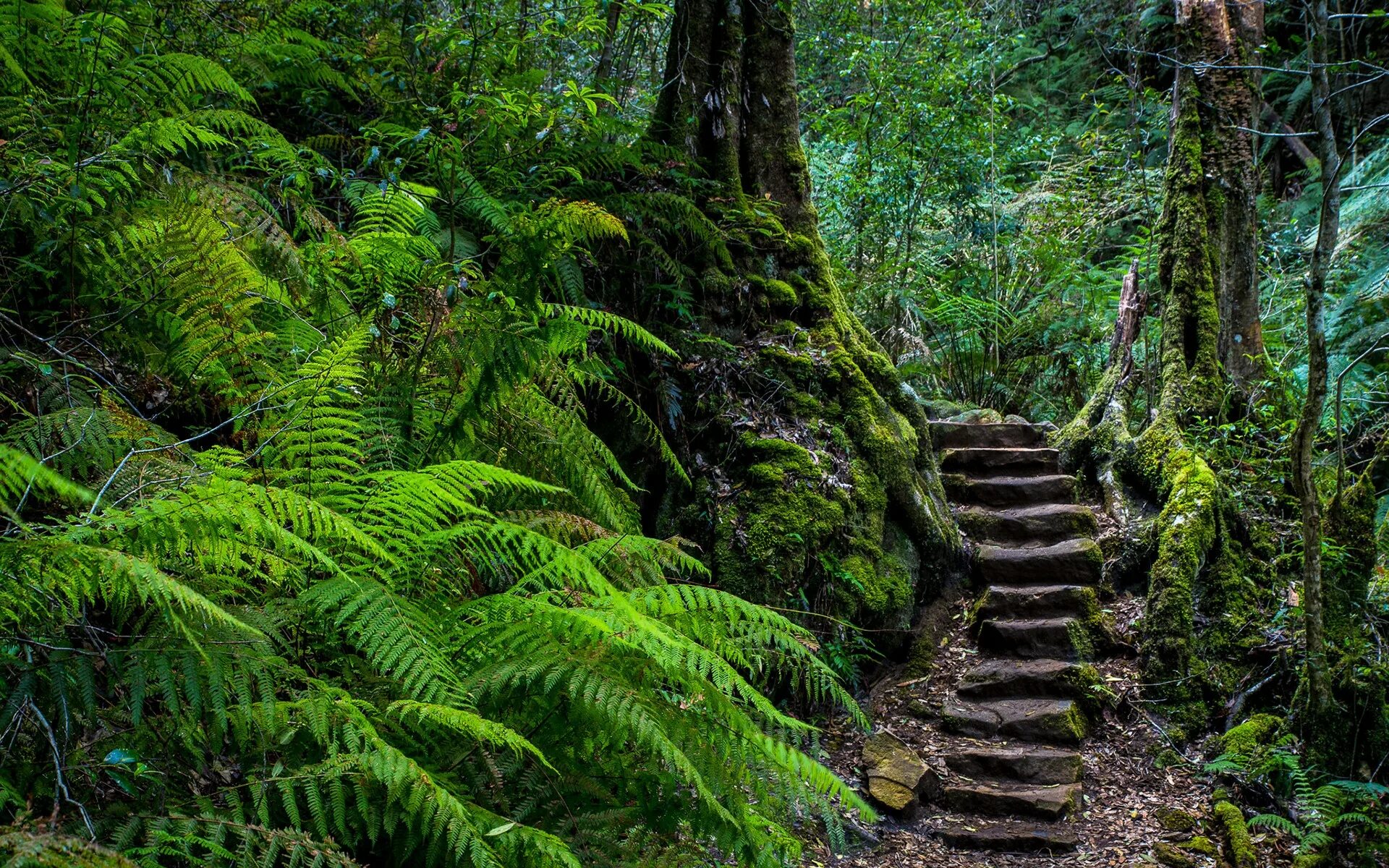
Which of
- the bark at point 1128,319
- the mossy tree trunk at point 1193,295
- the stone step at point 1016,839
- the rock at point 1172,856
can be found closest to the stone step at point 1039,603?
the mossy tree trunk at point 1193,295

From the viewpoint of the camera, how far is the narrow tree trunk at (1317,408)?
403 centimetres

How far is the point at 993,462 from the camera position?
725 centimetres

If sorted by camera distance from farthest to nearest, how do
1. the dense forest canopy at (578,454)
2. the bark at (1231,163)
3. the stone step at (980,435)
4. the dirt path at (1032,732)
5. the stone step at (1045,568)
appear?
the stone step at (980,435) < the bark at (1231,163) < the stone step at (1045,568) < the dirt path at (1032,732) < the dense forest canopy at (578,454)

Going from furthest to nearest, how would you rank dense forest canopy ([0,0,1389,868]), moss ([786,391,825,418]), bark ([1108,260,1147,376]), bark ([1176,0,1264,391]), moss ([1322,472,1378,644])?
bark ([1108,260,1147,376]) → bark ([1176,0,1264,391]) → moss ([786,391,825,418]) → moss ([1322,472,1378,644]) → dense forest canopy ([0,0,1389,868])

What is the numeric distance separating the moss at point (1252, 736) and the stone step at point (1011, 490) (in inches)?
97.8

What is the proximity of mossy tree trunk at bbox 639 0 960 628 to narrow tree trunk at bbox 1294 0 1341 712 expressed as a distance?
2029mm

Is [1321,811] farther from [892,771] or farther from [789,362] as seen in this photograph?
[789,362]

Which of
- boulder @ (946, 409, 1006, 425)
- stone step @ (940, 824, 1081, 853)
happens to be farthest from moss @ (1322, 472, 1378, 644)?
boulder @ (946, 409, 1006, 425)

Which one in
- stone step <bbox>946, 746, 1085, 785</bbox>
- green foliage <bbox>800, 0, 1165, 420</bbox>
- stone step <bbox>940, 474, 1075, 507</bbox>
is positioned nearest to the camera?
stone step <bbox>946, 746, 1085, 785</bbox>

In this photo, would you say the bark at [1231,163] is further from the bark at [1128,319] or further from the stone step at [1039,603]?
the stone step at [1039,603]

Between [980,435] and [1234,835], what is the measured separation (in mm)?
4160

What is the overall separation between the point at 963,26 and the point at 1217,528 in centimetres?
687

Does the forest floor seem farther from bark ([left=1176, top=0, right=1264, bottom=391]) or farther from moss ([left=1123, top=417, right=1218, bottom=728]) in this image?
bark ([left=1176, top=0, right=1264, bottom=391])

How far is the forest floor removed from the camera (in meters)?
3.97
